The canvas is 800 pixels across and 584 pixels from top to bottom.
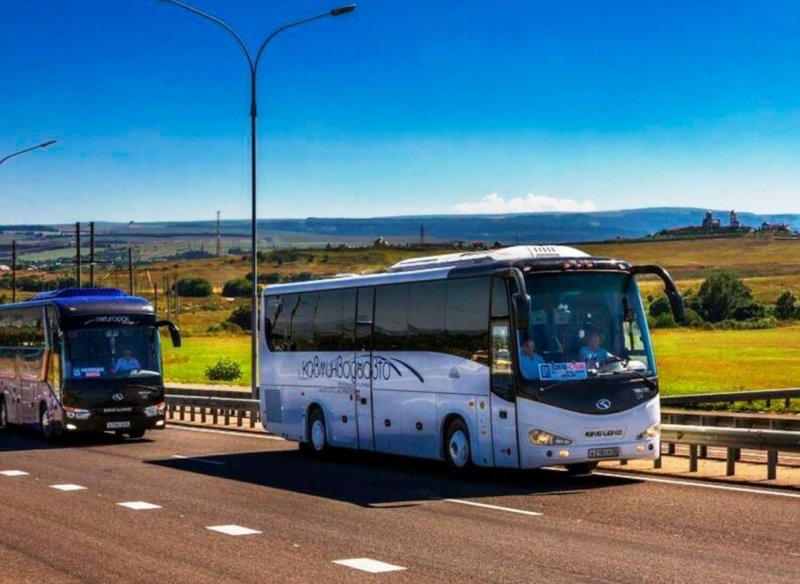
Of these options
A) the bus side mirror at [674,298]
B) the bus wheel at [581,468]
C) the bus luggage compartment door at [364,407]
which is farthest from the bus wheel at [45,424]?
the bus side mirror at [674,298]

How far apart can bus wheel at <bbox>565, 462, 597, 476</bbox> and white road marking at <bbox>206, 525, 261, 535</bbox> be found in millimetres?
6668

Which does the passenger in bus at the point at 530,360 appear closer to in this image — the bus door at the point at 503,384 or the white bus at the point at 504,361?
the white bus at the point at 504,361

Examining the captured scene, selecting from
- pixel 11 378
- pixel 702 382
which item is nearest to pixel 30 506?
pixel 11 378

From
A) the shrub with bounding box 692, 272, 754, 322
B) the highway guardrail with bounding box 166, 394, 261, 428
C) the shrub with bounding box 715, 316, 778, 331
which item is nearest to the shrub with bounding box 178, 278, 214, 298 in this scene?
the shrub with bounding box 692, 272, 754, 322

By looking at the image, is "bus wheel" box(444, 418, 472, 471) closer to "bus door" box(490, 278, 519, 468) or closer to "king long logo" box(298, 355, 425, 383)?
"bus door" box(490, 278, 519, 468)

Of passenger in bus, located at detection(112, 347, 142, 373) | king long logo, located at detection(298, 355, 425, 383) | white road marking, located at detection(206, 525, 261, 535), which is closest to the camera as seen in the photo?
white road marking, located at detection(206, 525, 261, 535)

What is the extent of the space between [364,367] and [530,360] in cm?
542

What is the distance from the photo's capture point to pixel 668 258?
185750mm

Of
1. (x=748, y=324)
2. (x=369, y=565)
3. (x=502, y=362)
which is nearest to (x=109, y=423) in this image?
(x=502, y=362)

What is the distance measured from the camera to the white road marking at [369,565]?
Answer: 11953mm

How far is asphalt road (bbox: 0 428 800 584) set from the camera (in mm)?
11875

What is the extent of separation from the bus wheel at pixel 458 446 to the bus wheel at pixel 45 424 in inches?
507

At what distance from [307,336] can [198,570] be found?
13806 mm

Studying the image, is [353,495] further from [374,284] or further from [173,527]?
[374,284]
